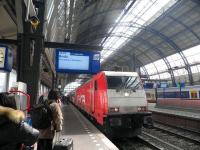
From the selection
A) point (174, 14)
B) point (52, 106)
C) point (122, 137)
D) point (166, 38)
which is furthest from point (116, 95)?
point (166, 38)

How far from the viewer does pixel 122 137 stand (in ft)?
38.6

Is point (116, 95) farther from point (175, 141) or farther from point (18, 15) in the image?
point (18, 15)

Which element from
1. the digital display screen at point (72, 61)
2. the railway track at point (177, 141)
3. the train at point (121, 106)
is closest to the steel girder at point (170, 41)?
the digital display screen at point (72, 61)

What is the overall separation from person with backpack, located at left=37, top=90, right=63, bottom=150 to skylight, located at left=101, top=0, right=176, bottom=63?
20.8m

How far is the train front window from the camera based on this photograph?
1125 cm

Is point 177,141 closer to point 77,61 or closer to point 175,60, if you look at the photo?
point 77,61

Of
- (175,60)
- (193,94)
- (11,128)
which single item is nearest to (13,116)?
(11,128)

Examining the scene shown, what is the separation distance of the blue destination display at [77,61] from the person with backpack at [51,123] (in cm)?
825

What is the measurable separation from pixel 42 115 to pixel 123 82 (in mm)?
6802

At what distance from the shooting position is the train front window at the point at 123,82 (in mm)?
11245

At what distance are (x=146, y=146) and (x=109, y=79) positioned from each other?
3.17 metres

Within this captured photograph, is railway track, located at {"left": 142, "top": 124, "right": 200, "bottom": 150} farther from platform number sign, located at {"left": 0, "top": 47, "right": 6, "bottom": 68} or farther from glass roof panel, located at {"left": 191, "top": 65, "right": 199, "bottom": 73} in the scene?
glass roof panel, located at {"left": 191, "top": 65, "right": 199, "bottom": 73}

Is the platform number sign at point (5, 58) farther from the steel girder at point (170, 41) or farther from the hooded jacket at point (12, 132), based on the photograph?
the steel girder at point (170, 41)

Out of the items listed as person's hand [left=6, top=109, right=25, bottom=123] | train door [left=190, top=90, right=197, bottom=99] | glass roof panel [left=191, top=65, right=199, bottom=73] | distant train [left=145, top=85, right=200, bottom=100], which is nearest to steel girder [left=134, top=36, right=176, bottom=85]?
glass roof panel [left=191, top=65, right=199, bottom=73]
